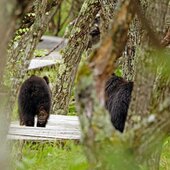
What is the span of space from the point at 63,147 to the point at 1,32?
5293mm

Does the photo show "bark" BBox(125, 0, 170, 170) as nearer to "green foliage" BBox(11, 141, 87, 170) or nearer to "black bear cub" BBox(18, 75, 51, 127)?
"green foliage" BBox(11, 141, 87, 170)

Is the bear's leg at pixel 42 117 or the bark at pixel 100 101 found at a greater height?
the bark at pixel 100 101

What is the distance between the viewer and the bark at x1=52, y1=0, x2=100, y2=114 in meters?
8.64

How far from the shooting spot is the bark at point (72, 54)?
8.64 metres

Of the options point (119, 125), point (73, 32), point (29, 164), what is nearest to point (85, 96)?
point (29, 164)

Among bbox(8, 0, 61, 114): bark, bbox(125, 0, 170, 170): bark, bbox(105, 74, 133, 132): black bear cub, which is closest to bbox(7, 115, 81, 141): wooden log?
bbox(105, 74, 133, 132): black bear cub

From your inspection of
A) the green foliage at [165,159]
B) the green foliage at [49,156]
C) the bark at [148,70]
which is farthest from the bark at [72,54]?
the bark at [148,70]

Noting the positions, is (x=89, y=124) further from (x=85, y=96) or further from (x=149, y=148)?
(x=149, y=148)

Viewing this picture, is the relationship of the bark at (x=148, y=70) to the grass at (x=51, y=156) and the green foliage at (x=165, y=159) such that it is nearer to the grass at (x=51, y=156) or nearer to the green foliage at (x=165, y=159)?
the grass at (x=51, y=156)

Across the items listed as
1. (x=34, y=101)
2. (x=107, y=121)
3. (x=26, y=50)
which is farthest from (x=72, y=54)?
(x=107, y=121)

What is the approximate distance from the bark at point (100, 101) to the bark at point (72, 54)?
586cm

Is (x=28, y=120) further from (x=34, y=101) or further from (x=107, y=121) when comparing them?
(x=107, y=121)

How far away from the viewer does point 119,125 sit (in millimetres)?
7531

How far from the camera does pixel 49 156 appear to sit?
7285mm
